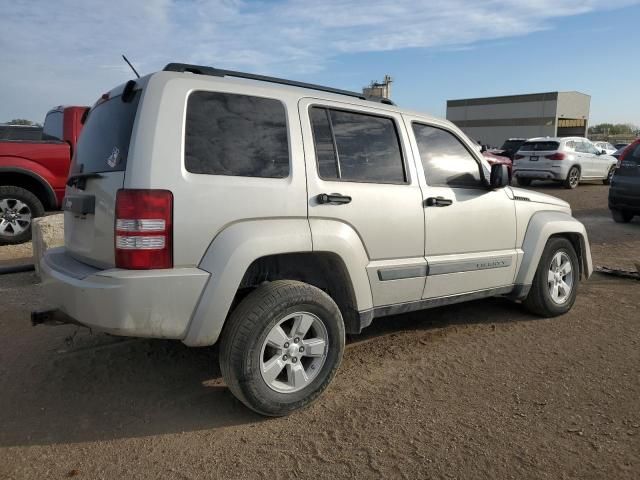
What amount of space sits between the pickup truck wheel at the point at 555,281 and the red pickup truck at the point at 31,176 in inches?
263

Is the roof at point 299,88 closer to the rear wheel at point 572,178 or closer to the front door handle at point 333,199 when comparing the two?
the front door handle at point 333,199

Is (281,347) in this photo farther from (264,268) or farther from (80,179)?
(80,179)

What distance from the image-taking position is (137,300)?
2.61m

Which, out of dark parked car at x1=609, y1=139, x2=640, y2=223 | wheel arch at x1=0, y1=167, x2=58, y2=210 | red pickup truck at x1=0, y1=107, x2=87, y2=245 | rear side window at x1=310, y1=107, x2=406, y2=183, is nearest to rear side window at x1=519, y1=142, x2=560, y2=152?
dark parked car at x1=609, y1=139, x2=640, y2=223

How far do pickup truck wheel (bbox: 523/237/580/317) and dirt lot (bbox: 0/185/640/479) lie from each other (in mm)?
187

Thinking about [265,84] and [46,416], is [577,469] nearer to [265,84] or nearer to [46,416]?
[265,84]

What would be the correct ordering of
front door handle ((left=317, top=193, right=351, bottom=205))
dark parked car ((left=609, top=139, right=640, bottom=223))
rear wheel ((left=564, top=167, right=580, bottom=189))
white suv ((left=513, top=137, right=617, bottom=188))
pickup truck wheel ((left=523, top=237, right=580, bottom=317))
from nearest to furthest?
front door handle ((left=317, top=193, right=351, bottom=205)) → pickup truck wheel ((left=523, top=237, right=580, bottom=317)) → dark parked car ((left=609, top=139, right=640, bottom=223)) → white suv ((left=513, top=137, right=617, bottom=188)) → rear wheel ((left=564, top=167, right=580, bottom=189))

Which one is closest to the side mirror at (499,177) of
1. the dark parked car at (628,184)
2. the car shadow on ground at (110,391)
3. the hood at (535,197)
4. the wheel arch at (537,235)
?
the hood at (535,197)

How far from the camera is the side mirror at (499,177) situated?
407cm

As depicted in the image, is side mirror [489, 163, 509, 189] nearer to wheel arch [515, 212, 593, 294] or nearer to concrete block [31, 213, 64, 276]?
wheel arch [515, 212, 593, 294]

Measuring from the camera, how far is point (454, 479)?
249cm

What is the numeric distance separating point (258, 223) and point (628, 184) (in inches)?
371

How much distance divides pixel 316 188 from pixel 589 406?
2177 millimetres

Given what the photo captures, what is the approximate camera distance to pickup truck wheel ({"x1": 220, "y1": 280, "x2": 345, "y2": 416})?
2.84m
